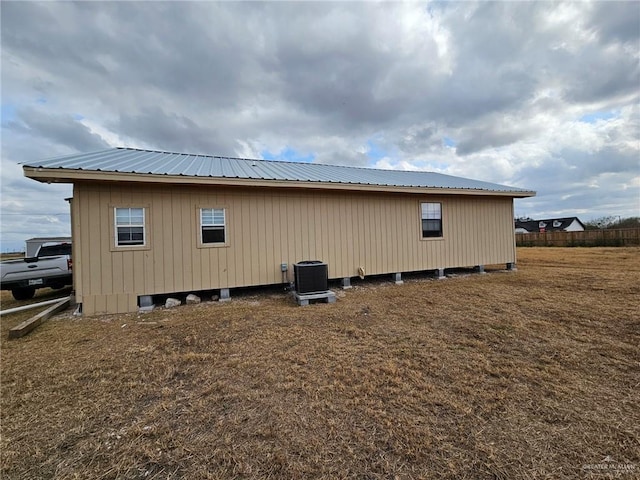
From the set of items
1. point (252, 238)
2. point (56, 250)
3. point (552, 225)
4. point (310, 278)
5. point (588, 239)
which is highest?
point (552, 225)

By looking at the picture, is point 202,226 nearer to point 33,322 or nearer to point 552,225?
point 33,322

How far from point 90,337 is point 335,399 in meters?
4.14

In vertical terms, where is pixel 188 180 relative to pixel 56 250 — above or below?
above

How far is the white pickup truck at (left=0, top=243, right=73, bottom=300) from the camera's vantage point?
23.1 feet

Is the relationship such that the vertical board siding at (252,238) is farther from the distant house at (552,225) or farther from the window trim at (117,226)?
the distant house at (552,225)

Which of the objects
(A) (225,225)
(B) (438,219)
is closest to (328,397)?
(A) (225,225)

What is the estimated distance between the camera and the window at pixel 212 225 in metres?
6.43

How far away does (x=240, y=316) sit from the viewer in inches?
205

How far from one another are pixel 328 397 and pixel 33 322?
5.52 metres

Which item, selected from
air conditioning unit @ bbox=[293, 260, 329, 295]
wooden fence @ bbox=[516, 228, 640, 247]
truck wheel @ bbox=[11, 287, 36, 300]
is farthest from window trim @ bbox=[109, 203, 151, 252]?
wooden fence @ bbox=[516, 228, 640, 247]

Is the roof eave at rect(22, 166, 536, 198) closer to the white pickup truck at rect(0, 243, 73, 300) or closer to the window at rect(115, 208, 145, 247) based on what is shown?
the window at rect(115, 208, 145, 247)

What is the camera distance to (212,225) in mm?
6492

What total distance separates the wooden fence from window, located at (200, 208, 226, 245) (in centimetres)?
2613

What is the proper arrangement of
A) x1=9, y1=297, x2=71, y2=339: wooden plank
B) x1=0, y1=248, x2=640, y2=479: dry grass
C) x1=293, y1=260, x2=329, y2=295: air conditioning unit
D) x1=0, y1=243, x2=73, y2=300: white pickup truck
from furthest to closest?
x1=0, y1=243, x2=73, y2=300: white pickup truck < x1=293, y1=260, x2=329, y2=295: air conditioning unit < x1=9, y1=297, x2=71, y2=339: wooden plank < x1=0, y1=248, x2=640, y2=479: dry grass
